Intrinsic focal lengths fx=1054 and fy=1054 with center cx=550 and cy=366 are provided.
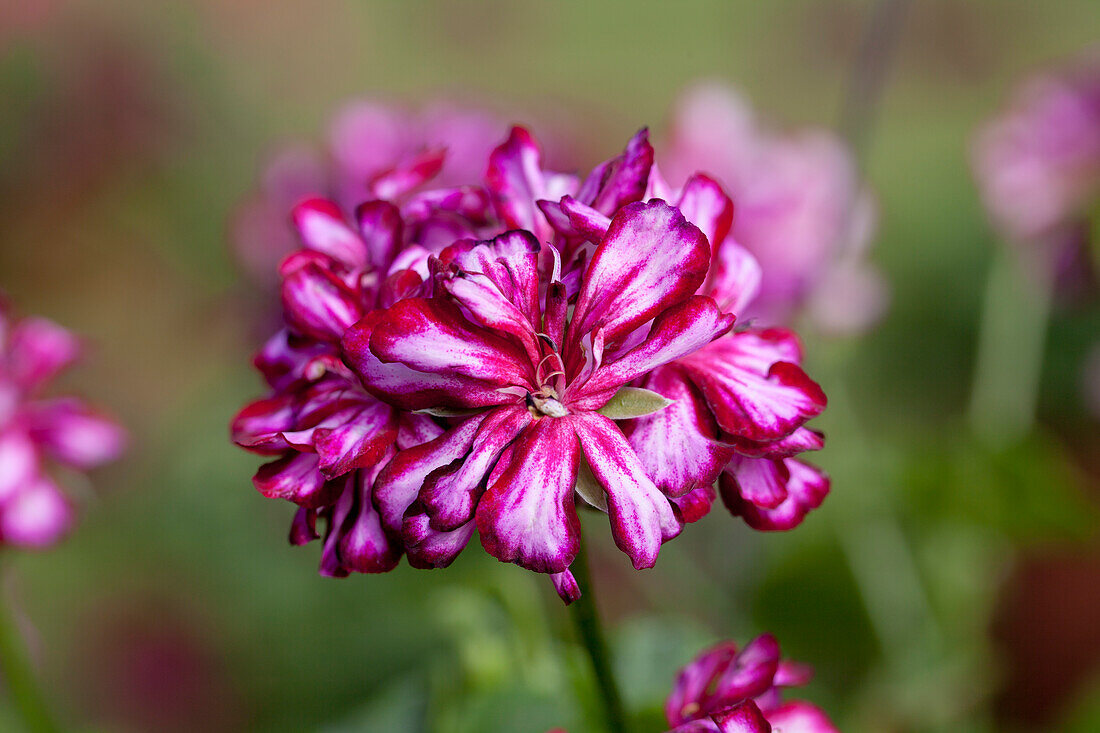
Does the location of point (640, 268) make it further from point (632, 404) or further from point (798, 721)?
point (798, 721)

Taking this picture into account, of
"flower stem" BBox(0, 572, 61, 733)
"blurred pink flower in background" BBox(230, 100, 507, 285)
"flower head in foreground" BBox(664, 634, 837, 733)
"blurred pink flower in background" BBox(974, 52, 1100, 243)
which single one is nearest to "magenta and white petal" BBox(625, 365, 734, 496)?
"flower head in foreground" BBox(664, 634, 837, 733)

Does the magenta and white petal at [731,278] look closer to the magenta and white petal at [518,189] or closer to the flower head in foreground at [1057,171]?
the magenta and white petal at [518,189]

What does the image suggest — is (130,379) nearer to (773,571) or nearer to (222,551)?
(222,551)

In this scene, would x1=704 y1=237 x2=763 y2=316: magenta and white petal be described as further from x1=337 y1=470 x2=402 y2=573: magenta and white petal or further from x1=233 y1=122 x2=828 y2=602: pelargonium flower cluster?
x1=337 y1=470 x2=402 y2=573: magenta and white petal

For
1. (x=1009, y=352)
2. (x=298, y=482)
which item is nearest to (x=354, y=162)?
(x=298, y=482)

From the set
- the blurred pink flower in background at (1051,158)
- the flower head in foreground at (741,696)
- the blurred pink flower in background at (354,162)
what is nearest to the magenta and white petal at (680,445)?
the flower head in foreground at (741,696)
